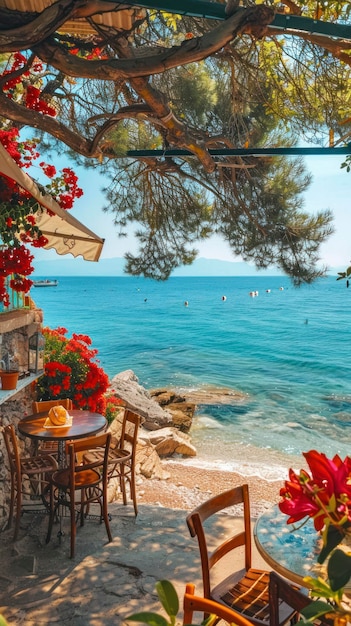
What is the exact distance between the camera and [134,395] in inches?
431

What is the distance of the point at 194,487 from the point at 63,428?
11.7ft

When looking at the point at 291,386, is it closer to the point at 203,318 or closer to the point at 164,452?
the point at 164,452

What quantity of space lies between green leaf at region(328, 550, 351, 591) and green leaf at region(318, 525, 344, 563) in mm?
74

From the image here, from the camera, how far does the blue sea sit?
11.4 meters

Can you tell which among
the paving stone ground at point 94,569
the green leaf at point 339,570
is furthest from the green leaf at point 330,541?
the paving stone ground at point 94,569

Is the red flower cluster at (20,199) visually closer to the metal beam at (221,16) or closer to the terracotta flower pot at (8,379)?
the terracotta flower pot at (8,379)

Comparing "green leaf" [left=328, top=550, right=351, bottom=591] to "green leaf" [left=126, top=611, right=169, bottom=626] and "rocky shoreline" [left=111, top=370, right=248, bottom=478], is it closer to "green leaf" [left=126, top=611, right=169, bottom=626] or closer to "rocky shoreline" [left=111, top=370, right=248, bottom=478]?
"green leaf" [left=126, top=611, right=169, bottom=626]

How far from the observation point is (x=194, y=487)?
7133 millimetres

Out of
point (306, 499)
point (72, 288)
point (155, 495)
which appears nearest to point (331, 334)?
point (155, 495)

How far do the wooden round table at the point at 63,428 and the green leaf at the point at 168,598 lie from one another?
3.29 m

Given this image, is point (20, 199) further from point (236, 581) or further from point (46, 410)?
point (236, 581)

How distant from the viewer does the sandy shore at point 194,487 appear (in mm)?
6156

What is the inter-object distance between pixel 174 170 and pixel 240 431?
7598 mm

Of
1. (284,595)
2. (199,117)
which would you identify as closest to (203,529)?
(284,595)
